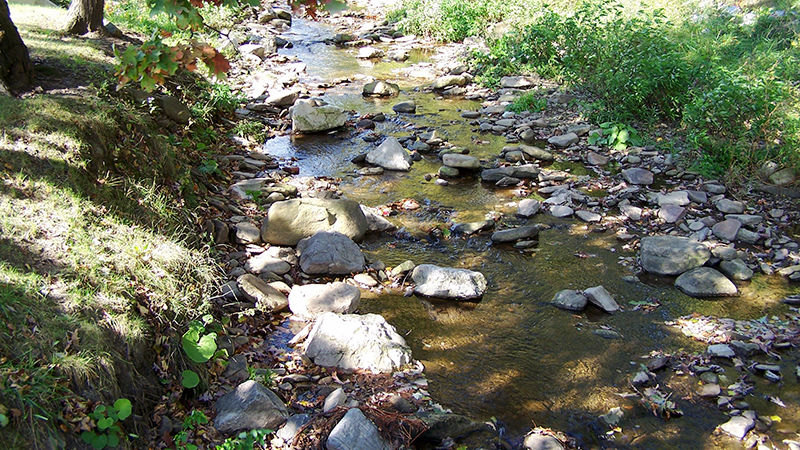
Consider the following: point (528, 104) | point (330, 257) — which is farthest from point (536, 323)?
point (528, 104)

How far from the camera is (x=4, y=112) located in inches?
189

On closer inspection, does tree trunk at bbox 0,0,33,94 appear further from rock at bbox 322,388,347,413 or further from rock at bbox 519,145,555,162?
rock at bbox 519,145,555,162

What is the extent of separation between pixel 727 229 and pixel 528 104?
15.3 feet

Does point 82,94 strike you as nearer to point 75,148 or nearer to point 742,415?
point 75,148

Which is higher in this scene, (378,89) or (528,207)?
(378,89)

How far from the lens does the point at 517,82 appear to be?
11.3 meters

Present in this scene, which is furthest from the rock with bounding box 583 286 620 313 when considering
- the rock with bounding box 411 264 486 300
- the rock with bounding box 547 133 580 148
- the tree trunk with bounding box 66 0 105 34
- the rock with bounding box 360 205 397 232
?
the tree trunk with bounding box 66 0 105 34

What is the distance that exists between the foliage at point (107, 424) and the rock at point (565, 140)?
23.7ft

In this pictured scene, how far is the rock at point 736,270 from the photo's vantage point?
18.4 ft

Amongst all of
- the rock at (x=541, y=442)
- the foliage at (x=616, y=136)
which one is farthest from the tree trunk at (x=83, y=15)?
the rock at (x=541, y=442)

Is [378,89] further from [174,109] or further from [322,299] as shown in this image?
[322,299]

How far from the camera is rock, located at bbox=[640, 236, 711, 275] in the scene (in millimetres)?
5699

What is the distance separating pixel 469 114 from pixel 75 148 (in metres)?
6.77

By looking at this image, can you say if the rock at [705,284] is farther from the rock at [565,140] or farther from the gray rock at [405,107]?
the gray rock at [405,107]
